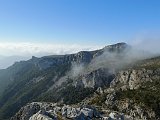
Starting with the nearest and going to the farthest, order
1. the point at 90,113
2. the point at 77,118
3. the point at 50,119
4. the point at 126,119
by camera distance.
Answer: the point at 50,119 → the point at 77,118 → the point at 90,113 → the point at 126,119

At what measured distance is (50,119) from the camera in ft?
458

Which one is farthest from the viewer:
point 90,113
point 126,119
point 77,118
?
point 126,119

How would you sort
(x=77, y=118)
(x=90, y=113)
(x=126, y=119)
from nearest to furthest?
(x=77, y=118), (x=90, y=113), (x=126, y=119)

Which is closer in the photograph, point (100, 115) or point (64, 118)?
point (64, 118)

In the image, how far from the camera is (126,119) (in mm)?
175250

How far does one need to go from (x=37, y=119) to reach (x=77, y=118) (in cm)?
1991

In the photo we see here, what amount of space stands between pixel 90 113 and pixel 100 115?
7.13 meters

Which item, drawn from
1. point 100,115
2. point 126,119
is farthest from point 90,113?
point 126,119

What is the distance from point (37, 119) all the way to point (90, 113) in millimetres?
31038

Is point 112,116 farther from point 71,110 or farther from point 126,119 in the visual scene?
point 71,110

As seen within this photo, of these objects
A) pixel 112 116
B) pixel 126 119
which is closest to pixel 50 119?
pixel 112 116

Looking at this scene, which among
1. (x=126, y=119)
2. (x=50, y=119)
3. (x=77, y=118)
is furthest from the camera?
(x=126, y=119)

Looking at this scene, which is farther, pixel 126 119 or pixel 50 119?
pixel 126 119

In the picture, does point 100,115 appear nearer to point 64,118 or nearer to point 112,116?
point 112,116
